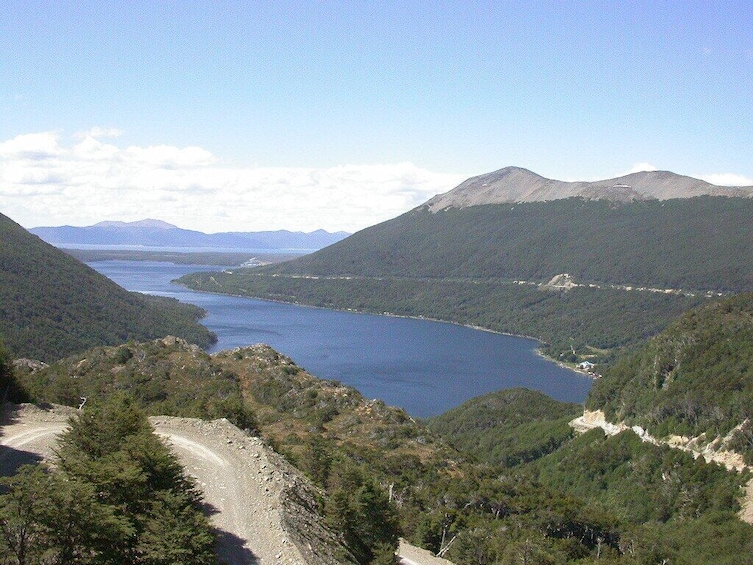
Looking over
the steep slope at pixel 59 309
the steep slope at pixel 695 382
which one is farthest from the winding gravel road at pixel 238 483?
the steep slope at pixel 59 309

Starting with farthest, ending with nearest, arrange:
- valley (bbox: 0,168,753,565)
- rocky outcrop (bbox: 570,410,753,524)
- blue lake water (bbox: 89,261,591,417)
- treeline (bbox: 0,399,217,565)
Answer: blue lake water (bbox: 89,261,591,417)
rocky outcrop (bbox: 570,410,753,524)
valley (bbox: 0,168,753,565)
treeline (bbox: 0,399,217,565)

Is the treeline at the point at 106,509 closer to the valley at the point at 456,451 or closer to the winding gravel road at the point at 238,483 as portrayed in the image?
the valley at the point at 456,451

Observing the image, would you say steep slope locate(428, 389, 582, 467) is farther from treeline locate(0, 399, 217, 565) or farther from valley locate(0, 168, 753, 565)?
treeline locate(0, 399, 217, 565)

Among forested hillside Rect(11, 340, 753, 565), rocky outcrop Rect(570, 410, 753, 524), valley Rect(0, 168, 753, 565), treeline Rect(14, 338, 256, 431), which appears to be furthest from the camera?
rocky outcrop Rect(570, 410, 753, 524)

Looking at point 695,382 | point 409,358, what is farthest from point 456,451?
point 409,358

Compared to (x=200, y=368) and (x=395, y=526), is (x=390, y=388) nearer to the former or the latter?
(x=200, y=368)

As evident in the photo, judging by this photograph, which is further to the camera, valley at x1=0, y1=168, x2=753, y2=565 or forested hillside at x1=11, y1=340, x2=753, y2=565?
forested hillside at x1=11, y1=340, x2=753, y2=565

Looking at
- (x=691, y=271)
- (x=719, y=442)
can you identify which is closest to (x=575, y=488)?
(x=719, y=442)

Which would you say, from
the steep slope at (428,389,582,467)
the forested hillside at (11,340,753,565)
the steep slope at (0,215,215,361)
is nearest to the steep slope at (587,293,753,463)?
the forested hillside at (11,340,753,565)
